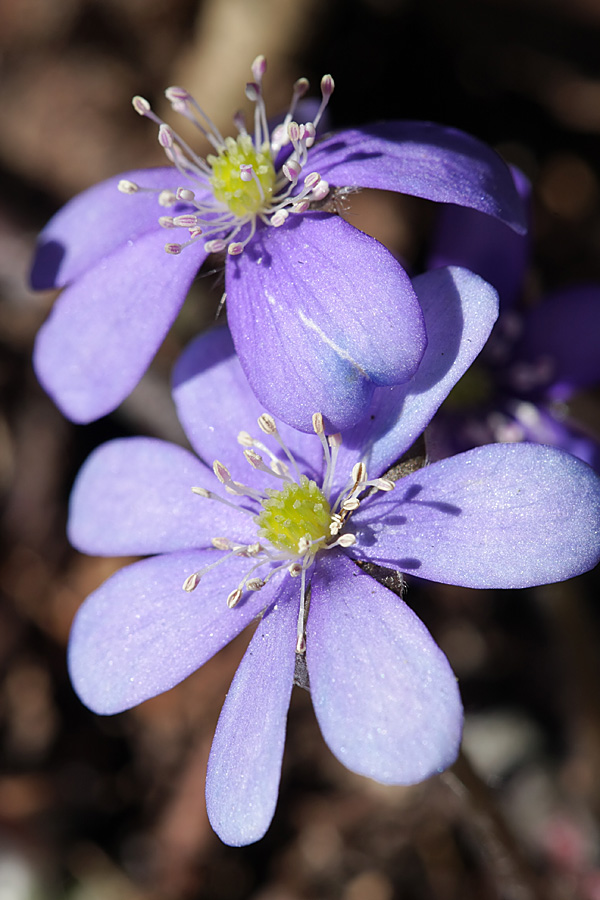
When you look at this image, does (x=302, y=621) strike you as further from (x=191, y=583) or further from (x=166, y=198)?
(x=166, y=198)

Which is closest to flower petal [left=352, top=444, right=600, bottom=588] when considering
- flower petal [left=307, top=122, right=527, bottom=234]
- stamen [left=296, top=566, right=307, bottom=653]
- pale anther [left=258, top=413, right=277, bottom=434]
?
stamen [left=296, top=566, right=307, bottom=653]

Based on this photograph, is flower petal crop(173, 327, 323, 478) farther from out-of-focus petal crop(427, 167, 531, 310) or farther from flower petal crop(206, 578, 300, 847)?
out-of-focus petal crop(427, 167, 531, 310)

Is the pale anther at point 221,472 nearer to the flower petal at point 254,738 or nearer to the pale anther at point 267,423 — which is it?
the pale anther at point 267,423

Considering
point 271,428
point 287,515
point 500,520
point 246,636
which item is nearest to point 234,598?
point 287,515

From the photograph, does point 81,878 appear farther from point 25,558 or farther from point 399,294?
point 399,294

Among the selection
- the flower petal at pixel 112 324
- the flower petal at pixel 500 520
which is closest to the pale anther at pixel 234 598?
the flower petal at pixel 500 520

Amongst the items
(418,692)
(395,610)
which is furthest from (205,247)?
(418,692)
